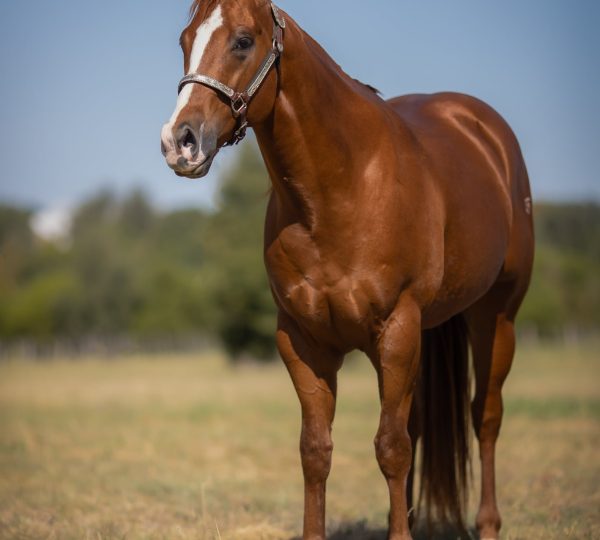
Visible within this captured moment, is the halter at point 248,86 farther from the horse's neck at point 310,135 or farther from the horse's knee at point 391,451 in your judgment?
the horse's knee at point 391,451

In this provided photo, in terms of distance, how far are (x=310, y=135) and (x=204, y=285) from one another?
39.3m

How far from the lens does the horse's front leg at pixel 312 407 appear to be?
4336 mm

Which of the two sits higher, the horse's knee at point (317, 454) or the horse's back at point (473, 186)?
the horse's back at point (473, 186)

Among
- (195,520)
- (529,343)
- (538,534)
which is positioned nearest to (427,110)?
(538,534)

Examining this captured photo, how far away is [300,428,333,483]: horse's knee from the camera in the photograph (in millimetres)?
4324

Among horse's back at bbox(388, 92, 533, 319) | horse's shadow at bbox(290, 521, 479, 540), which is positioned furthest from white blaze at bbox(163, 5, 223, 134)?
horse's shadow at bbox(290, 521, 479, 540)

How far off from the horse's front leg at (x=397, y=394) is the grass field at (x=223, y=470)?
119cm

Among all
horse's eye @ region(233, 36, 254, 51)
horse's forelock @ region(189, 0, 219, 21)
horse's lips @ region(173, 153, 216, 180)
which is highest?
horse's forelock @ region(189, 0, 219, 21)

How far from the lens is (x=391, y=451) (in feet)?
13.7

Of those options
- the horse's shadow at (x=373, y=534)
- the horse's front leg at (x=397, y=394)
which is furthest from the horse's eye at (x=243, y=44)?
the horse's shadow at (x=373, y=534)

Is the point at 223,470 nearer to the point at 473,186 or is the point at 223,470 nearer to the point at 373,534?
the point at 373,534

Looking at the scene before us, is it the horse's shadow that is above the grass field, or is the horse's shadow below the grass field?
above

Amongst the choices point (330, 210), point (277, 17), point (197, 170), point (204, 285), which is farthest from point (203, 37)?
point (204, 285)

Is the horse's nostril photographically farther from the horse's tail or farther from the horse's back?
the horse's tail
